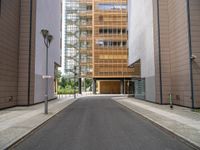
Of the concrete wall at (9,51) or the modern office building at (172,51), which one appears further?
the modern office building at (172,51)

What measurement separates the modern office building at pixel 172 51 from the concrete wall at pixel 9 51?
47.3 ft

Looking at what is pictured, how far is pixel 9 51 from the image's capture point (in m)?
22.2

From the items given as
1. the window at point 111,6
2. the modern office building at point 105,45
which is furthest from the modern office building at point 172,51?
the window at point 111,6

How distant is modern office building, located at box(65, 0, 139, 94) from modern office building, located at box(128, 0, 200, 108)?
39321 mm

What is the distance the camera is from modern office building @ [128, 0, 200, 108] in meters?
21.0

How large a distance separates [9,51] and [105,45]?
54.8 metres

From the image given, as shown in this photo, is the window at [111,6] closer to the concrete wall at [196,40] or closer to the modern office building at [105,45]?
the modern office building at [105,45]

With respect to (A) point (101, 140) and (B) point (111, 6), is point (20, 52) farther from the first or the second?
(B) point (111, 6)

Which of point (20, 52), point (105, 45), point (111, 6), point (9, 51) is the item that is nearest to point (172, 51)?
point (20, 52)

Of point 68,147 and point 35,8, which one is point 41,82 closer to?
point 35,8

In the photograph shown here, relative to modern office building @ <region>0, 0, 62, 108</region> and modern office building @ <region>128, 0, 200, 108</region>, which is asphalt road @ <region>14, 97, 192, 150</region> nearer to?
modern office building @ <region>128, 0, 200, 108</region>

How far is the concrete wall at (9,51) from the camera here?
2052 centimetres

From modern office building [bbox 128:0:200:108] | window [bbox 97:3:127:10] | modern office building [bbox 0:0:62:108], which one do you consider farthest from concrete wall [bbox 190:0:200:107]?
window [bbox 97:3:127:10]

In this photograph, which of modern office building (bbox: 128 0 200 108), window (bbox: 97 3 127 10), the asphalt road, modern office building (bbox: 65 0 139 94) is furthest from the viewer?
window (bbox: 97 3 127 10)
